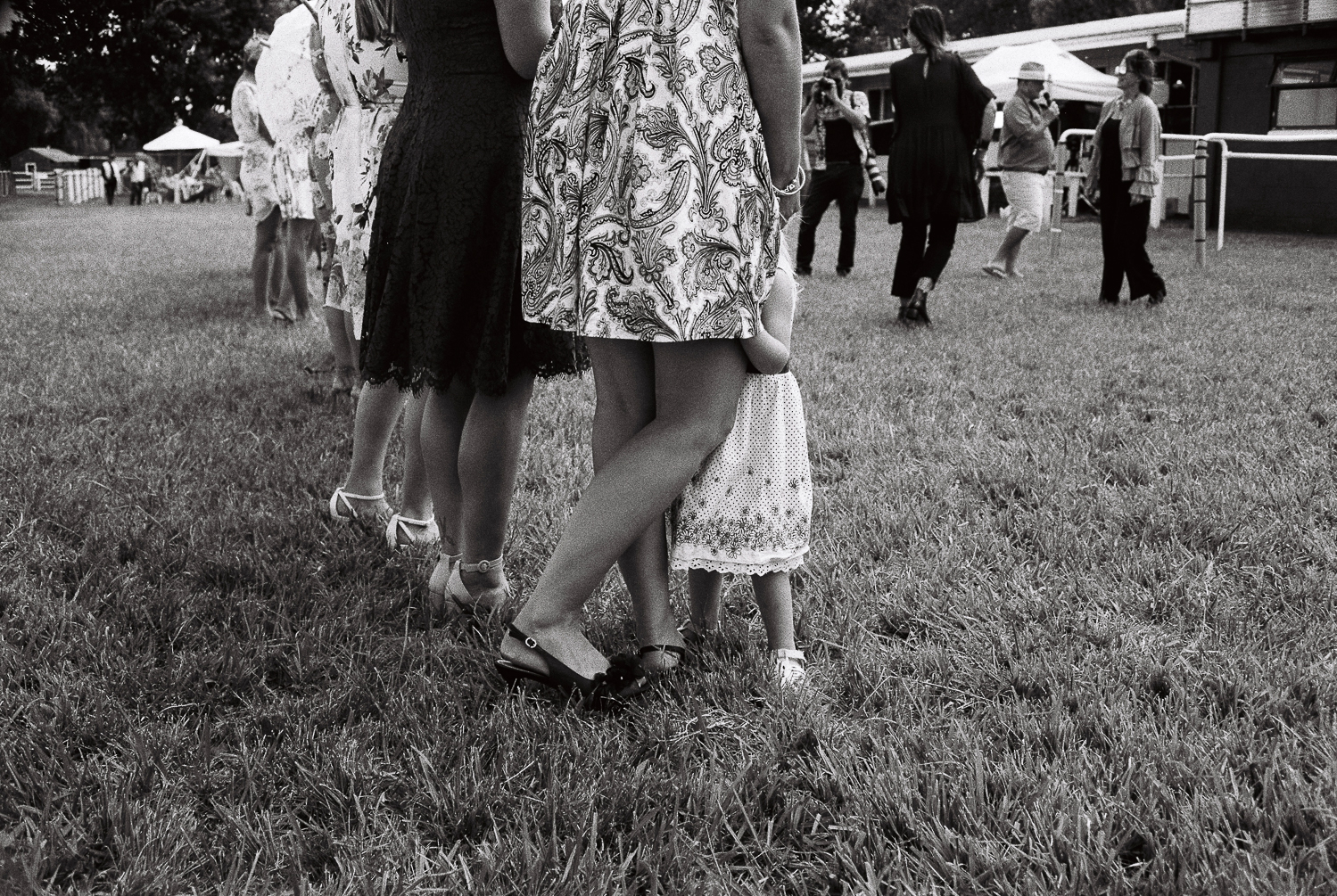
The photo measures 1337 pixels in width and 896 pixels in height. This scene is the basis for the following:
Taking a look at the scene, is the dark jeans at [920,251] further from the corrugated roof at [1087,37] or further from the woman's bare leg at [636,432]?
the corrugated roof at [1087,37]

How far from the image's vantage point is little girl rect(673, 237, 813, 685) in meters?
2.31

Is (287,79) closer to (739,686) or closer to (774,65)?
(774,65)

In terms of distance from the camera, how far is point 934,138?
7637mm

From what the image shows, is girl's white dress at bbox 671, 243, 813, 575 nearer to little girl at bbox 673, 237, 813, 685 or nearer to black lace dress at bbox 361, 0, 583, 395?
little girl at bbox 673, 237, 813, 685

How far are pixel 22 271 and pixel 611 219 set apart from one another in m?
11.2

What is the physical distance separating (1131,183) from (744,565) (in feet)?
23.7

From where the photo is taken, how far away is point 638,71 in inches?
80.7

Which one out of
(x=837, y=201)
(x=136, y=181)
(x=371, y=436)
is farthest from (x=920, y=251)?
(x=136, y=181)

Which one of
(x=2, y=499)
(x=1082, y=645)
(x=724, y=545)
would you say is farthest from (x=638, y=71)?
(x=2, y=499)

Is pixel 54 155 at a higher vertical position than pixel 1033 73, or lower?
higher

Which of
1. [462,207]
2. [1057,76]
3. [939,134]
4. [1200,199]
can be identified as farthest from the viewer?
[1057,76]

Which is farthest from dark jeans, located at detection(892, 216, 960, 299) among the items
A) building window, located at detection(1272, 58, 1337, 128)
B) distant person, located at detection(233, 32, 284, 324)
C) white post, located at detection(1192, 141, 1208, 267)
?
building window, located at detection(1272, 58, 1337, 128)

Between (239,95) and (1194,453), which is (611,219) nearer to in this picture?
(1194,453)

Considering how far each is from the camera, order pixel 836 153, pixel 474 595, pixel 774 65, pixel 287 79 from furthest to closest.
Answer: pixel 836 153 → pixel 287 79 → pixel 474 595 → pixel 774 65
